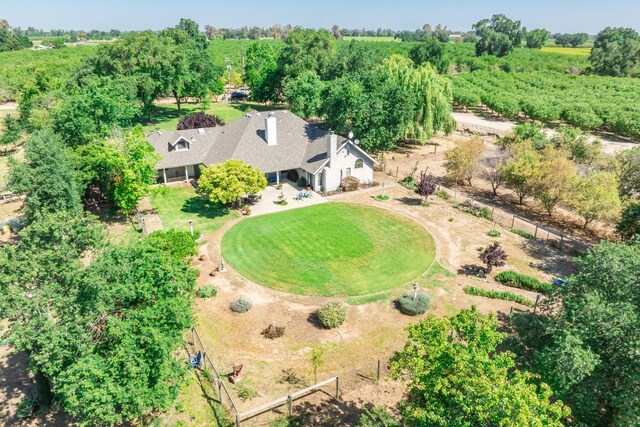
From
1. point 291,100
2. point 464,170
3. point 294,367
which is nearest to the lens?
point 294,367

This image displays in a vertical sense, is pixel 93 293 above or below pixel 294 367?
above

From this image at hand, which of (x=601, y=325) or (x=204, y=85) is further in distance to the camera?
(x=204, y=85)

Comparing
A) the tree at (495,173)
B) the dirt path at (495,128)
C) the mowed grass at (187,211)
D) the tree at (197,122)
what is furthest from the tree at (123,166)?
the dirt path at (495,128)

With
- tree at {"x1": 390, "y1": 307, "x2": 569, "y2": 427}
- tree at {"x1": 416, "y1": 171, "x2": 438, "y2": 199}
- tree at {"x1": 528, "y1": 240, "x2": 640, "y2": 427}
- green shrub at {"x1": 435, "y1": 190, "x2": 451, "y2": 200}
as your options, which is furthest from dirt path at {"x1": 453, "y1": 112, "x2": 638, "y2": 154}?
tree at {"x1": 390, "y1": 307, "x2": 569, "y2": 427}

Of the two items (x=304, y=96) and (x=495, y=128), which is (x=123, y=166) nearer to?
(x=304, y=96)


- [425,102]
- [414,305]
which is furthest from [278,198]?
[425,102]

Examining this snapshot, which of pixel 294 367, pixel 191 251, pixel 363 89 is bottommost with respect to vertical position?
pixel 294 367

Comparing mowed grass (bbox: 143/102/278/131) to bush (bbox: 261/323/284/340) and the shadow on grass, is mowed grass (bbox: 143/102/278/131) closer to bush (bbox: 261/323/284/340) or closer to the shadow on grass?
the shadow on grass

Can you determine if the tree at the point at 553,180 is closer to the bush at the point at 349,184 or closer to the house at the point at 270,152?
the house at the point at 270,152

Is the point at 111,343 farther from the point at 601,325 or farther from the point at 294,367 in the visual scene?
the point at 601,325

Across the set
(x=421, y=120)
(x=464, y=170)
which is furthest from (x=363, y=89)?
(x=464, y=170)
